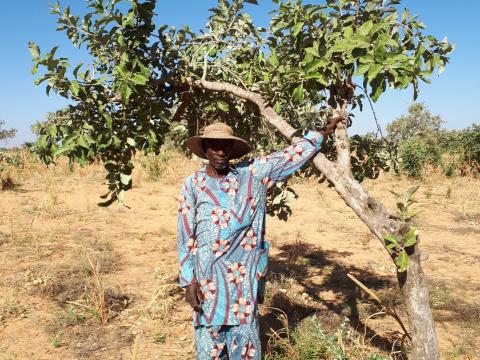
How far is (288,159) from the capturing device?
8.79 feet

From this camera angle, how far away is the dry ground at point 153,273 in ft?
13.5

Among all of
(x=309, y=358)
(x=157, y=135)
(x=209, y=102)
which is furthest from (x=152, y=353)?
(x=209, y=102)

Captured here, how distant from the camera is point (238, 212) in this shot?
2541mm

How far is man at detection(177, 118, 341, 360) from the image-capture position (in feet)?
8.33

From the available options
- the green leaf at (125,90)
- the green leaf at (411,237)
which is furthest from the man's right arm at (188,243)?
the green leaf at (411,237)

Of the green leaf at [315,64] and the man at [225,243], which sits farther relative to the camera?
the man at [225,243]

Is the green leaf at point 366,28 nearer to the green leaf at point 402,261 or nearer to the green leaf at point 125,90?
the green leaf at point 402,261

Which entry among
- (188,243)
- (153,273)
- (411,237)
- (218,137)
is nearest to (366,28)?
(218,137)

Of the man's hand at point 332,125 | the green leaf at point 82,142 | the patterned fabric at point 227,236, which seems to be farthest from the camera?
the man's hand at point 332,125

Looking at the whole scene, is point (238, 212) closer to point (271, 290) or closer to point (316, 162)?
point (316, 162)

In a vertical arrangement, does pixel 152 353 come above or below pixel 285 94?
below

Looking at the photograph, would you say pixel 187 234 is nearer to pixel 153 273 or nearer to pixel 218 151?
pixel 218 151

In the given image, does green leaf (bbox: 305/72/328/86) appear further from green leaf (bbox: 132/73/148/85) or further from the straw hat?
green leaf (bbox: 132/73/148/85)

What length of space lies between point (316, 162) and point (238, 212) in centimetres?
67
